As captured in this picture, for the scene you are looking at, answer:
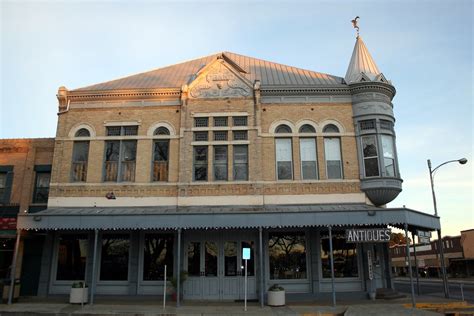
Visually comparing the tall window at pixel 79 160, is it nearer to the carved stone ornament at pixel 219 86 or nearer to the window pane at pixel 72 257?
the window pane at pixel 72 257

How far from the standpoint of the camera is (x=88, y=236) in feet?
61.9

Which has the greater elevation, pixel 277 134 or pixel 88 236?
pixel 277 134

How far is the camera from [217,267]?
1806 centimetres

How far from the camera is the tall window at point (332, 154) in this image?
62.5 ft

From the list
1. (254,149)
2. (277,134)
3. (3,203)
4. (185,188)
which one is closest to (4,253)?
(3,203)

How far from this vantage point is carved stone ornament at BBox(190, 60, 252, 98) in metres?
19.9

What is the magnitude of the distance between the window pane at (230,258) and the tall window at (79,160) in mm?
7932

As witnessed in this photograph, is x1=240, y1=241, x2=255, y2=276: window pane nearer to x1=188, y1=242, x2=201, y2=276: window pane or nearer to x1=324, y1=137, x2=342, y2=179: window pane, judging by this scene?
x1=188, y1=242, x2=201, y2=276: window pane

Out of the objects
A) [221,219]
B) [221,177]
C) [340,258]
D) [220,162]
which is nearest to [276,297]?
[221,219]

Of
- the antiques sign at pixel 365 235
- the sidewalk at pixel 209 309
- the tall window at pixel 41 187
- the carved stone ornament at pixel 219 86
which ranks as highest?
the carved stone ornament at pixel 219 86

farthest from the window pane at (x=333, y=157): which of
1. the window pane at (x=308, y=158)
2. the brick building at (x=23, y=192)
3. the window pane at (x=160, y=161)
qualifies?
the brick building at (x=23, y=192)

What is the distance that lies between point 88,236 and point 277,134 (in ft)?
34.2

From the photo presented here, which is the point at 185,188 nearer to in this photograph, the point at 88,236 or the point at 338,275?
the point at 88,236

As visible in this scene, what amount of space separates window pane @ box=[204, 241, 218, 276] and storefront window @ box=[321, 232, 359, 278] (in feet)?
16.3
